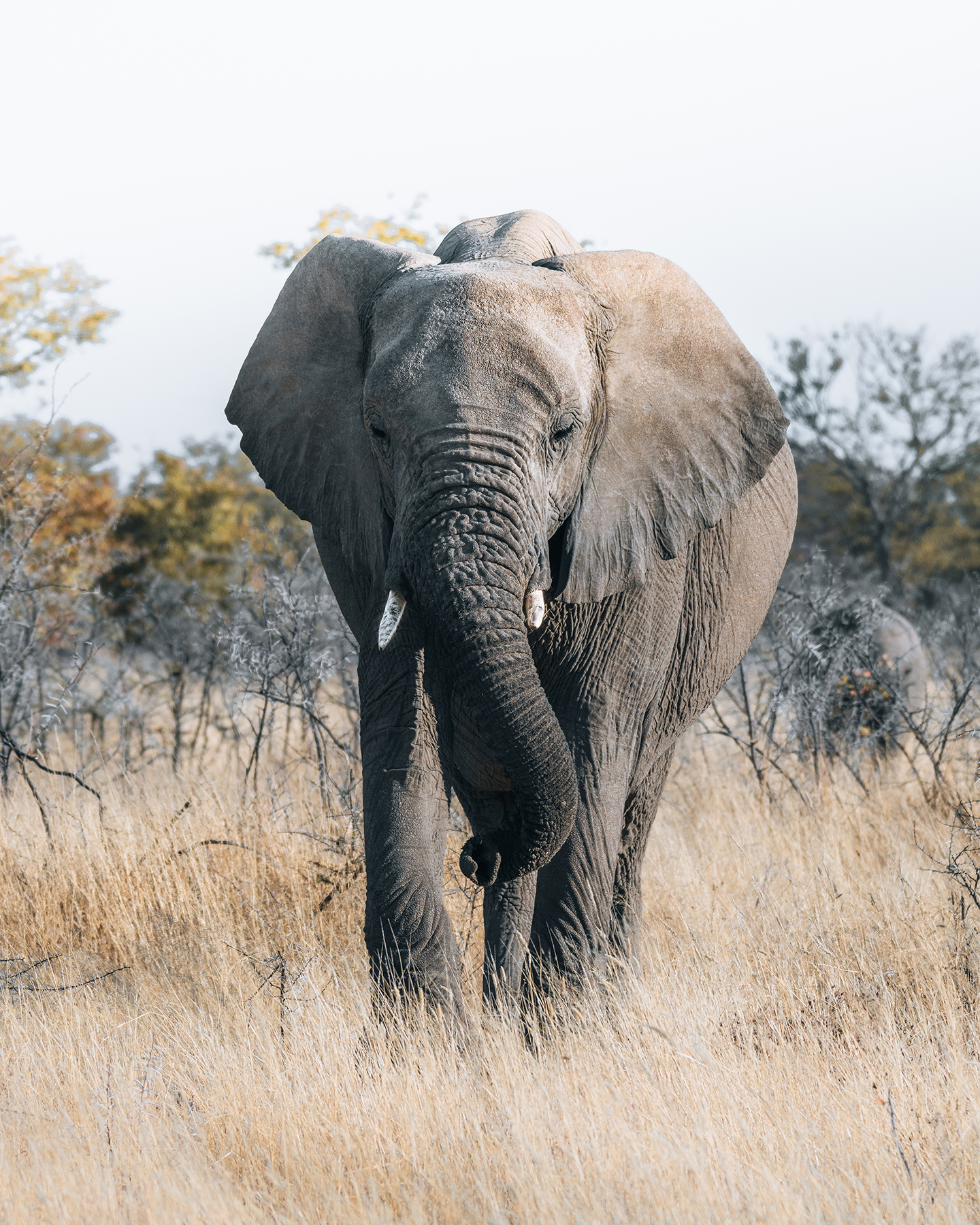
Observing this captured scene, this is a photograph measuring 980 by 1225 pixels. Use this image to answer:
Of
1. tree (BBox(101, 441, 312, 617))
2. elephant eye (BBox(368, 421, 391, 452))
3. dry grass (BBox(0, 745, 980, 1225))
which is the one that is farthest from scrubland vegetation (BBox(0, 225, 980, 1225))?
tree (BBox(101, 441, 312, 617))

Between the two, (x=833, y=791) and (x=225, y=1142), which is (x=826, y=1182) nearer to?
(x=225, y=1142)

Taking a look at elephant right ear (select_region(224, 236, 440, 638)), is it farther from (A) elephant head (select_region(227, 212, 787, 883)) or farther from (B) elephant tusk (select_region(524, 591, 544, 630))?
(B) elephant tusk (select_region(524, 591, 544, 630))

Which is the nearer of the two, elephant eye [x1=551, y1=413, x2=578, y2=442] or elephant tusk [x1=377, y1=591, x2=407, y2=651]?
elephant tusk [x1=377, y1=591, x2=407, y2=651]

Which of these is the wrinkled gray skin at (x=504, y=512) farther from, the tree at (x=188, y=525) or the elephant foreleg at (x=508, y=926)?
→ the tree at (x=188, y=525)

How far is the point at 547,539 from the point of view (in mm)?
3699

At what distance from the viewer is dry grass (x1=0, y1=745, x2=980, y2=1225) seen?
284 cm

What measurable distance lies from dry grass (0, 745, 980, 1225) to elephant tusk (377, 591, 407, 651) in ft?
3.79

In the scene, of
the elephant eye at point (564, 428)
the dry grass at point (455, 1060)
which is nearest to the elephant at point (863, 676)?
the dry grass at point (455, 1060)

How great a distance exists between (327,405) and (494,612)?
1164 mm

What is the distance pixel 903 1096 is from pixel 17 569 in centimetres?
574

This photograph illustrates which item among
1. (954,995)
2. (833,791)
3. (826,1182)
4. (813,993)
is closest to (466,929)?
(813,993)

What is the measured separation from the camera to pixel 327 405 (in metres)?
4.11

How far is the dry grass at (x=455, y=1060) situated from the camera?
284cm

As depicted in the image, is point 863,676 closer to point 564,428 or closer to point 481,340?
point 564,428
